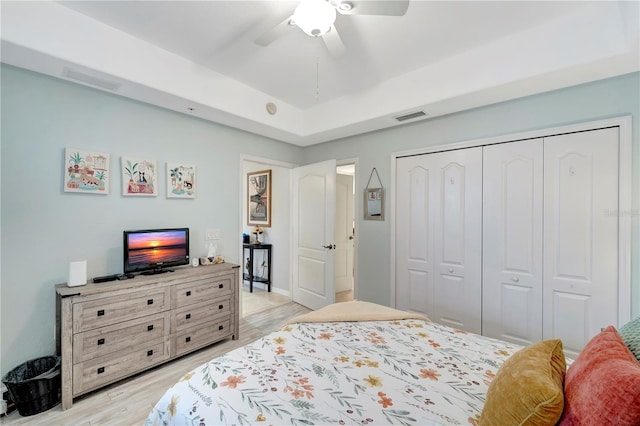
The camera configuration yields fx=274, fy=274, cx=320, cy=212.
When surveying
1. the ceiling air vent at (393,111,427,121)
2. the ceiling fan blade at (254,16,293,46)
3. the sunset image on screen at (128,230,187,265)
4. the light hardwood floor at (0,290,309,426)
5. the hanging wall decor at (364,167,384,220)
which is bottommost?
the light hardwood floor at (0,290,309,426)

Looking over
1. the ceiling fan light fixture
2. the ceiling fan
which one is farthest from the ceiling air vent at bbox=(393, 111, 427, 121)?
the ceiling fan light fixture

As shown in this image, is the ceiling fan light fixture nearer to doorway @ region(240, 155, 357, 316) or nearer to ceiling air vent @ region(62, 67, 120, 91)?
ceiling air vent @ region(62, 67, 120, 91)

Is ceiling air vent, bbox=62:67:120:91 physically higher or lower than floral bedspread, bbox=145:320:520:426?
higher

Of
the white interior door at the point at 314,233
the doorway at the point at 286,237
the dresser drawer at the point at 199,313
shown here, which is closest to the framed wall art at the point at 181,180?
the dresser drawer at the point at 199,313

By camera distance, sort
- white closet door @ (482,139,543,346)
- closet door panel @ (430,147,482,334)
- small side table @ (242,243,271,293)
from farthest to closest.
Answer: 1. small side table @ (242,243,271,293)
2. closet door panel @ (430,147,482,334)
3. white closet door @ (482,139,543,346)

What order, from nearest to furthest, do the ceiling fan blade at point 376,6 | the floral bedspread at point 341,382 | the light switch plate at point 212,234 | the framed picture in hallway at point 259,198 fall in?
1. the floral bedspread at point 341,382
2. the ceiling fan blade at point 376,6
3. the light switch plate at point 212,234
4. the framed picture in hallway at point 259,198

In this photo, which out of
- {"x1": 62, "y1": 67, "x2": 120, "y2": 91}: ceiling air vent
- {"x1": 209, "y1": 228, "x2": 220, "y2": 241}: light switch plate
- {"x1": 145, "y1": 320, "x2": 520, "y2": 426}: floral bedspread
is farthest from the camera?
{"x1": 209, "y1": 228, "x2": 220, "y2": 241}: light switch plate

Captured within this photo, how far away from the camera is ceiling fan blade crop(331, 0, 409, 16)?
1.45 meters

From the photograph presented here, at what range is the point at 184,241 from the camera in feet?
9.18

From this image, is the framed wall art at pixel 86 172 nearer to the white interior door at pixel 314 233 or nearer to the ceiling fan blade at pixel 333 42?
the ceiling fan blade at pixel 333 42

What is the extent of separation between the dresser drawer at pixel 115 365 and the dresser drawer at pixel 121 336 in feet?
0.14

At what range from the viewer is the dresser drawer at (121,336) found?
1.99 metres

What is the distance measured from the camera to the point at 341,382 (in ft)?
4.05

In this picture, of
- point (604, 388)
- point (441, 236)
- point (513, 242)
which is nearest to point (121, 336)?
point (604, 388)
